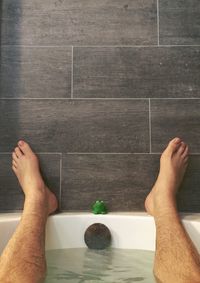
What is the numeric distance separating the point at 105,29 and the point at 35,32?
1.01ft

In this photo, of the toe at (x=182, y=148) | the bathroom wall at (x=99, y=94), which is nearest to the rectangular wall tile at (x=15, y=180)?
the bathroom wall at (x=99, y=94)

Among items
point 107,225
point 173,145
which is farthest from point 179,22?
point 107,225

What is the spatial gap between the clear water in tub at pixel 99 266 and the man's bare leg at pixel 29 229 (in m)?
0.08

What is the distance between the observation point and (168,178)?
1277mm

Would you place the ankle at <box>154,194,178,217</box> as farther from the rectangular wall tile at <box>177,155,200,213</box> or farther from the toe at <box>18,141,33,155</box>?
the toe at <box>18,141,33,155</box>

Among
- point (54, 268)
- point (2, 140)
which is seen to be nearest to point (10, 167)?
point (2, 140)

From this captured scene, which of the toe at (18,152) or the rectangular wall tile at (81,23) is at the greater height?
the rectangular wall tile at (81,23)

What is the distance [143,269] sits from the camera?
999mm

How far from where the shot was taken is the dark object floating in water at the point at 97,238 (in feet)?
3.87

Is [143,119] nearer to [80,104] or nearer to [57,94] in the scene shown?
[80,104]

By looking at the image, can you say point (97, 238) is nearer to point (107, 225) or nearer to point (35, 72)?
point (107, 225)

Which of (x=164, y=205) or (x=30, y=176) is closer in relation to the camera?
(x=164, y=205)

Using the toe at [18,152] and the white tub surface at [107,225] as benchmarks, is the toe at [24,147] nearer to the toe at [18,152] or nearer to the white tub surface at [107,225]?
the toe at [18,152]

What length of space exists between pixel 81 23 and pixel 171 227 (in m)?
0.93
